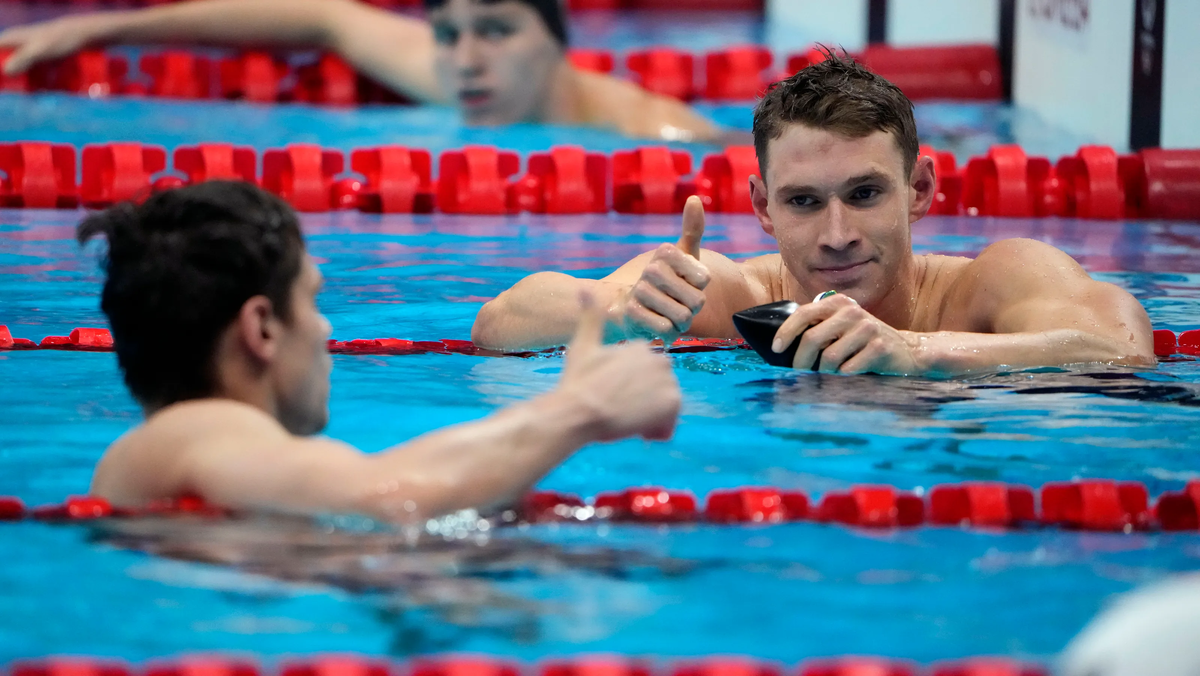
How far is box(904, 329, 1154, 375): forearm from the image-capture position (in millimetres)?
3200

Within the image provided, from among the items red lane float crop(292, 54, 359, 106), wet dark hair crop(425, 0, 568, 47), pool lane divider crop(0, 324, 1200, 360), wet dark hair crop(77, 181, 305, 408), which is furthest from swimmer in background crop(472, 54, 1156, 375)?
red lane float crop(292, 54, 359, 106)

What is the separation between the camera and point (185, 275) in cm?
222

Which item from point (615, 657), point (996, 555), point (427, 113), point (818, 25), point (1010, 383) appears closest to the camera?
point (615, 657)

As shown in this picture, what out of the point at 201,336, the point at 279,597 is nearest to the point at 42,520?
the point at 201,336

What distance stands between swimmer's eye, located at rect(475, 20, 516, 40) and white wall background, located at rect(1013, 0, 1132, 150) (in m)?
2.53

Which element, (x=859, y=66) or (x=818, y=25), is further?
A: (x=818, y=25)

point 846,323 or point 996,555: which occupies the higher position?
point 846,323

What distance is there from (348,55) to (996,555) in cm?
628

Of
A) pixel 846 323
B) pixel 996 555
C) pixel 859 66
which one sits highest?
pixel 859 66

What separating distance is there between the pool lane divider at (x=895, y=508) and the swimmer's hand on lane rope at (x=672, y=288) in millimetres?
599

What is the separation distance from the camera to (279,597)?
2.03m

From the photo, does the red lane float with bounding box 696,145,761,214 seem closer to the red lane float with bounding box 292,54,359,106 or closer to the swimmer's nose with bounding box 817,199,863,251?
the swimmer's nose with bounding box 817,199,863,251

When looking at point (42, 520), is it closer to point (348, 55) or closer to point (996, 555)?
point (996, 555)

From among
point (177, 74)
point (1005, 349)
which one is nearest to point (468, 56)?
point (177, 74)
